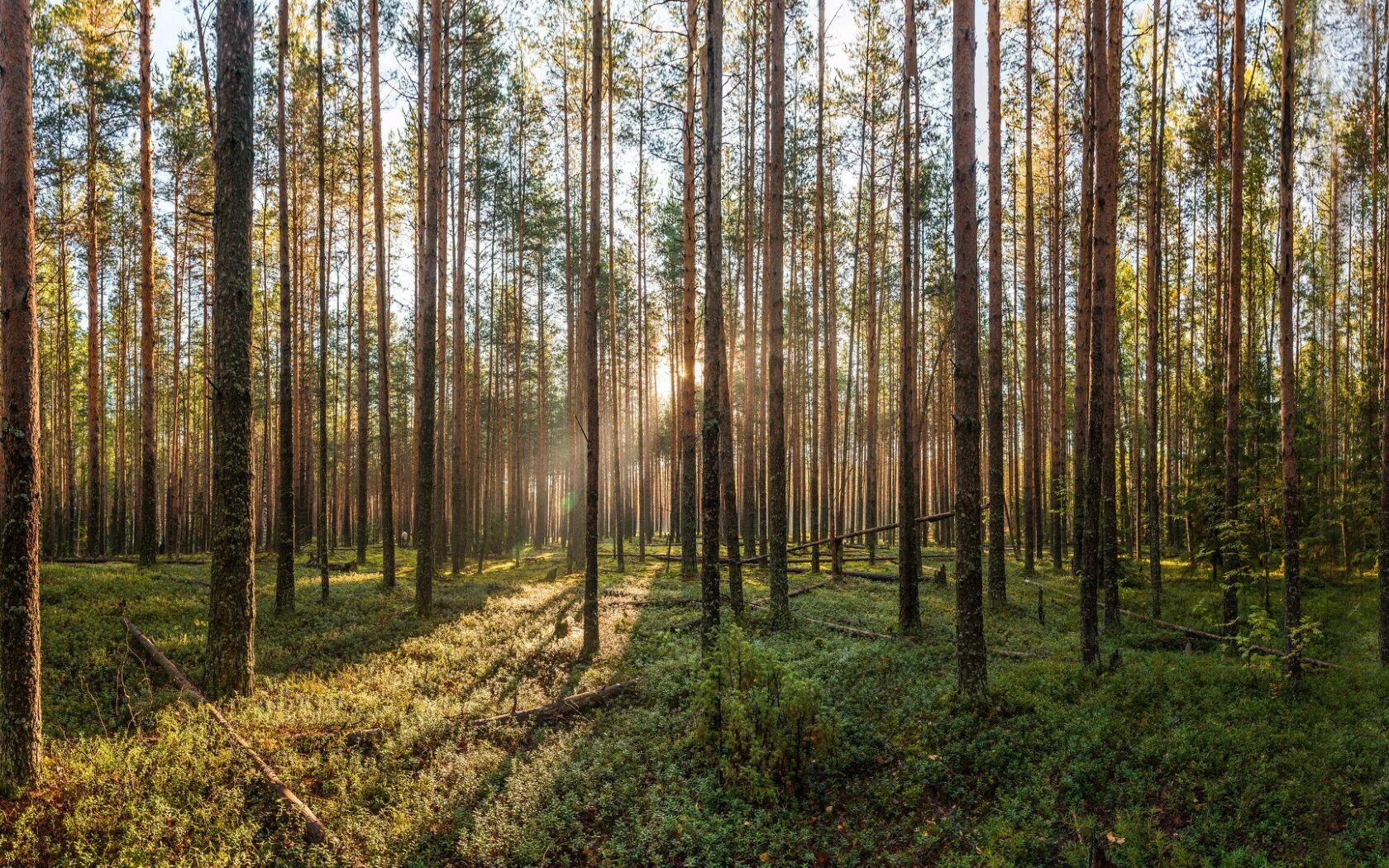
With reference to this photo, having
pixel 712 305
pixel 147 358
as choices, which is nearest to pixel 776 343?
pixel 712 305

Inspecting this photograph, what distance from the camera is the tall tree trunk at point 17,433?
533 cm

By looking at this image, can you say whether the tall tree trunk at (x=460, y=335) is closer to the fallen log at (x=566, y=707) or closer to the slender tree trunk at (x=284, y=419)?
the slender tree trunk at (x=284, y=419)

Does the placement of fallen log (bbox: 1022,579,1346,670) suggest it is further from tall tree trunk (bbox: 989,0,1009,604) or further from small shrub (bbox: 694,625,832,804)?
small shrub (bbox: 694,625,832,804)

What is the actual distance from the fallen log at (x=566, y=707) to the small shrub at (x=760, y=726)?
1.74 meters

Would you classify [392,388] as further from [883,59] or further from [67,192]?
[883,59]

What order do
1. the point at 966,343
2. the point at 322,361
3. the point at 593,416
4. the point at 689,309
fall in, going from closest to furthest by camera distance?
the point at 966,343, the point at 593,416, the point at 689,309, the point at 322,361

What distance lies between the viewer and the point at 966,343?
7.58 m

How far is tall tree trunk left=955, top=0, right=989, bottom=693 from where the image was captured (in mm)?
7531

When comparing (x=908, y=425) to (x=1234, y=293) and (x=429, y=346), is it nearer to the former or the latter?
(x=1234, y=293)

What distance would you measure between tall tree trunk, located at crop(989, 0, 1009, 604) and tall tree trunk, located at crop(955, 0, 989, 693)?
6.65 metres

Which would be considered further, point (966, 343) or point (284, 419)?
point (284, 419)

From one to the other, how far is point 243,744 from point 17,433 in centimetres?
331

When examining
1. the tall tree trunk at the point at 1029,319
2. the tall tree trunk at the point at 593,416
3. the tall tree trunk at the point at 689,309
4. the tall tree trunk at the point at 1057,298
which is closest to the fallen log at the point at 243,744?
the tall tree trunk at the point at 593,416

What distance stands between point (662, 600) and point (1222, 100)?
59.1 feet
